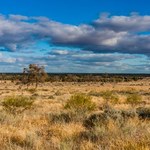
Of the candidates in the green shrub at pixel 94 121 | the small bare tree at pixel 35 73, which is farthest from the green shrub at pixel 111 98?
the small bare tree at pixel 35 73

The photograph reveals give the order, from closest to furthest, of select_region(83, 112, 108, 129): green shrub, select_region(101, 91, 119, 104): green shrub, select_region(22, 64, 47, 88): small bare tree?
select_region(83, 112, 108, 129): green shrub, select_region(101, 91, 119, 104): green shrub, select_region(22, 64, 47, 88): small bare tree

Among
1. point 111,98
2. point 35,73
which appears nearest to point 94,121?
point 111,98

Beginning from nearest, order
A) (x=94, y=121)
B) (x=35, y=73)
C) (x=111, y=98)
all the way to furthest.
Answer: (x=94, y=121), (x=111, y=98), (x=35, y=73)

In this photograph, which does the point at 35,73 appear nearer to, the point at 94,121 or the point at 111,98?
the point at 111,98

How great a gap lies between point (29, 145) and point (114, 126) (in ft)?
11.0

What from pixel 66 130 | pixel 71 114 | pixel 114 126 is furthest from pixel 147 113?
pixel 66 130

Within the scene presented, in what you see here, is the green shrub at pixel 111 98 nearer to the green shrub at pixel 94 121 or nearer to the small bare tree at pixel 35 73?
the green shrub at pixel 94 121

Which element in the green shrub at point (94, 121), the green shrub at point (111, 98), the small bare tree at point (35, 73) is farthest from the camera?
the small bare tree at point (35, 73)

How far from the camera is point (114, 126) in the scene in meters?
11.8

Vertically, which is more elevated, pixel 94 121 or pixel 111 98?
pixel 94 121

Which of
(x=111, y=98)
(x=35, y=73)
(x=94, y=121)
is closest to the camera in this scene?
(x=94, y=121)

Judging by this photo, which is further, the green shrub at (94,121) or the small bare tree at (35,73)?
the small bare tree at (35,73)

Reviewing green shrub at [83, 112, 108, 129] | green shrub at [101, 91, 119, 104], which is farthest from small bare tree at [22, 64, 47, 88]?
green shrub at [83, 112, 108, 129]

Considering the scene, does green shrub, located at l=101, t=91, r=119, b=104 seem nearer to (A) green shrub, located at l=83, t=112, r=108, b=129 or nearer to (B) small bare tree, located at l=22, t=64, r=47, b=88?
(A) green shrub, located at l=83, t=112, r=108, b=129
